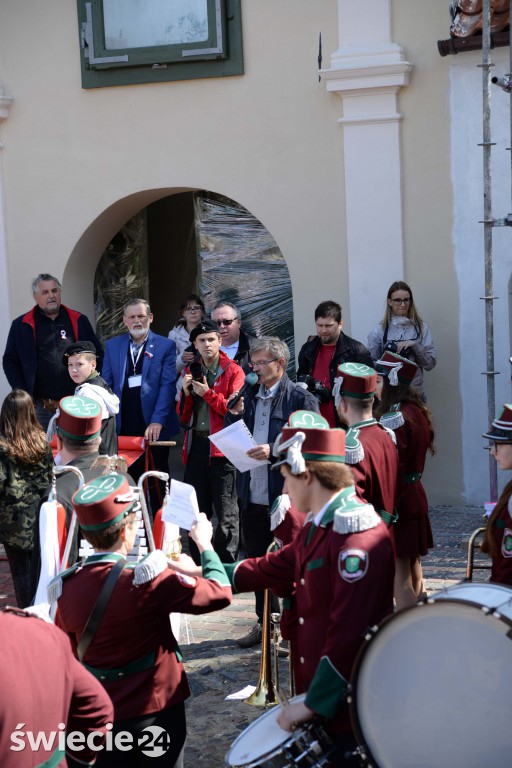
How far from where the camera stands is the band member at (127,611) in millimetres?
3543

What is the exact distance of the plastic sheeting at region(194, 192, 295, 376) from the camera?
1039 centimetres

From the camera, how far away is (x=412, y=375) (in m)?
6.64

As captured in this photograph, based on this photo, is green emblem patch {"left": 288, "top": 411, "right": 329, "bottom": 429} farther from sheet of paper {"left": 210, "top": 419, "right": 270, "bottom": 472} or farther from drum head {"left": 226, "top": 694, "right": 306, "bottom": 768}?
sheet of paper {"left": 210, "top": 419, "right": 270, "bottom": 472}

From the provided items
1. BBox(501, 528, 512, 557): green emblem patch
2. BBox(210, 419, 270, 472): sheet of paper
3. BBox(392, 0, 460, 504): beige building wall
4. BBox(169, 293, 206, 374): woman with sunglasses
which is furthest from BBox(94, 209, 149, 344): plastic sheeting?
BBox(501, 528, 512, 557): green emblem patch

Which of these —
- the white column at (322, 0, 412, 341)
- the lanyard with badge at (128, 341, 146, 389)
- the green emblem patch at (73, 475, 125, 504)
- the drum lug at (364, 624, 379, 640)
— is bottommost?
the drum lug at (364, 624, 379, 640)

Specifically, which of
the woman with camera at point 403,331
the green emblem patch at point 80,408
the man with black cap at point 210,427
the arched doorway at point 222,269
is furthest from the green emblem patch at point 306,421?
the arched doorway at point 222,269

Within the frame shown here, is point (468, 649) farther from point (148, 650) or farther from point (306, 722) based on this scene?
point (148, 650)

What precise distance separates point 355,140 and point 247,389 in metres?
3.66

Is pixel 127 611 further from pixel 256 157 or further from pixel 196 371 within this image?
pixel 256 157

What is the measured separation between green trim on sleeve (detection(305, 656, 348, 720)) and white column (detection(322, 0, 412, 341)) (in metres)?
6.39

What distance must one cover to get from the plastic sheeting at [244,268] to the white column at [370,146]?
1010 mm

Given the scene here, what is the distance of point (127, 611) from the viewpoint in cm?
354

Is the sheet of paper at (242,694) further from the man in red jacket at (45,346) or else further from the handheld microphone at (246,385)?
the man in red jacket at (45,346)

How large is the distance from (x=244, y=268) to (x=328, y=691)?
7.48 meters
